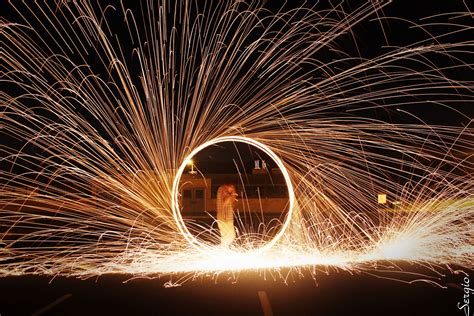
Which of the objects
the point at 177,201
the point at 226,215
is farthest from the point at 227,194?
the point at 177,201

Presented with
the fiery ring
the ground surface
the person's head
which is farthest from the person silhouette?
the ground surface

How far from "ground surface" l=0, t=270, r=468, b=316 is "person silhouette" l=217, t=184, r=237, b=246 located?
6.21ft

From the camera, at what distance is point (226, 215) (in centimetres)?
1168

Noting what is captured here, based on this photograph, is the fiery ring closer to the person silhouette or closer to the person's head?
the person silhouette

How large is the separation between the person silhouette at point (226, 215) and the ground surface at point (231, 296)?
1893mm

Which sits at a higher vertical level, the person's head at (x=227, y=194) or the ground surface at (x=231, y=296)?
the person's head at (x=227, y=194)

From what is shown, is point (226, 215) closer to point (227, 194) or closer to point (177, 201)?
point (227, 194)

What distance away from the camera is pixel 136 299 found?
310 inches

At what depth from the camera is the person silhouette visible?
11633 mm

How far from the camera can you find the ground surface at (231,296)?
711 centimetres

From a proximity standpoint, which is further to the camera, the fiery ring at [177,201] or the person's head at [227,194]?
the person's head at [227,194]

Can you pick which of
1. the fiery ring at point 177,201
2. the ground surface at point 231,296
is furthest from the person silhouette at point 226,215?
the ground surface at point 231,296

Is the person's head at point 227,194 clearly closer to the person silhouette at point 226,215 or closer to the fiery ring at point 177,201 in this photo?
the person silhouette at point 226,215

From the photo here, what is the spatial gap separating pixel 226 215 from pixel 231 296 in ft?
12.3
